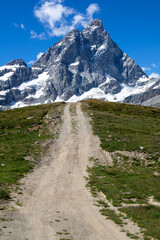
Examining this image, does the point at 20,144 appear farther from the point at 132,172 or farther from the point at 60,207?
the point at 60,207

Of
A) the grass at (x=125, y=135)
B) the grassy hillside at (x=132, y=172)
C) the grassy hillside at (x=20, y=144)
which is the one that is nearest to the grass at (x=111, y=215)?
the grassy hillside at (x=132, y=172)

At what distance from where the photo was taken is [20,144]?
39594 mm

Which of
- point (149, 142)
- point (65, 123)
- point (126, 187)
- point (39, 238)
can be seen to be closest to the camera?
point (39, 238)

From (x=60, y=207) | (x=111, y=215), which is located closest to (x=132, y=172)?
(x=111, y=215)

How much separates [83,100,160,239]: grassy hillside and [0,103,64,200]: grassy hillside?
863 centimetres

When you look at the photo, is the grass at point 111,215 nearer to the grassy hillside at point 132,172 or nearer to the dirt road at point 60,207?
the grassy hillside at point 132,172

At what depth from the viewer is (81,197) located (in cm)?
2105

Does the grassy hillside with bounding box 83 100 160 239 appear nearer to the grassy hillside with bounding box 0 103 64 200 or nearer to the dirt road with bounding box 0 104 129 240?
the dirt road with bounding box 0 104 129 240

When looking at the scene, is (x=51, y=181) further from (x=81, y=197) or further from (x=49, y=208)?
(x=49, y=208)

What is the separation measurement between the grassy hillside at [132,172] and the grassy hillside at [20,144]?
28.3 ft

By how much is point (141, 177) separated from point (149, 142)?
14993mm

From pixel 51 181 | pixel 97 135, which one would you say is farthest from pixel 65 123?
pixel 51 181

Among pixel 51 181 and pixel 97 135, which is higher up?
pixel 97 135

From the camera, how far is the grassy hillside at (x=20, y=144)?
82.9 feet
